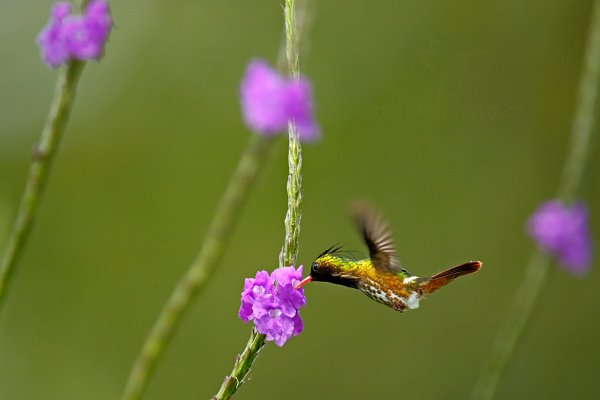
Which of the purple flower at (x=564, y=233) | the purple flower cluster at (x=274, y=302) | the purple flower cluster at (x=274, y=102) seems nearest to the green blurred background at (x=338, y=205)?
the purple flower at (x=564, y=233)

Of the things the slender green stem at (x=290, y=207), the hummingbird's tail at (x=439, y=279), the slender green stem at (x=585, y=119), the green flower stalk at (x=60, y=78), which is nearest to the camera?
the slender green stem at (x=290, y=207)

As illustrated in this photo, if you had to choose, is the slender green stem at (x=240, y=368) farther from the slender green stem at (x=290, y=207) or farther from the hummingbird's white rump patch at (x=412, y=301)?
the hummingbird's white rump patch at (x=412, y=301)

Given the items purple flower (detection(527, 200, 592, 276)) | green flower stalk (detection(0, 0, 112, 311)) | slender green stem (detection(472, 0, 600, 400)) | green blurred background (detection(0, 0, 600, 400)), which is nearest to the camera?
green flower stalk (detection(0, 0, 112, 311))

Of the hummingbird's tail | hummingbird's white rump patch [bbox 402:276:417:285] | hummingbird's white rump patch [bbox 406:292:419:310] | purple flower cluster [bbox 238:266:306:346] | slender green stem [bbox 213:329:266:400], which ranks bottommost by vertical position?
slender green stem [bbox 213:329:266:400]

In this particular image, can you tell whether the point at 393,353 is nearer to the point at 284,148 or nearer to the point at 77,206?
the point at 284,148

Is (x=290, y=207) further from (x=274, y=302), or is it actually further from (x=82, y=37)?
(x=82, y=37)

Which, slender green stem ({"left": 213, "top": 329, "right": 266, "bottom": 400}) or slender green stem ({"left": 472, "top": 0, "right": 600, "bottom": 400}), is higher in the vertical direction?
A: slender green stem ({"left": 472, "top": 0, "right": 600, "bottom": 400})

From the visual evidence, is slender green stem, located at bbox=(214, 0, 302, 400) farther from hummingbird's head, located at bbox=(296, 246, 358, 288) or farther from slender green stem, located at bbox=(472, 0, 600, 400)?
slender green stem, located at bbox=(472, 0, 600, 400)

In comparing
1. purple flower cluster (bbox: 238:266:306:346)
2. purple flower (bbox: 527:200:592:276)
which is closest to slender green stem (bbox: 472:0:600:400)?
purple flower (bbox: 527:200:592:276)

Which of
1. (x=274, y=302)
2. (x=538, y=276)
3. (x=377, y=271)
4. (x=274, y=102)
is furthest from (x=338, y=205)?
(x=274, y=102)
